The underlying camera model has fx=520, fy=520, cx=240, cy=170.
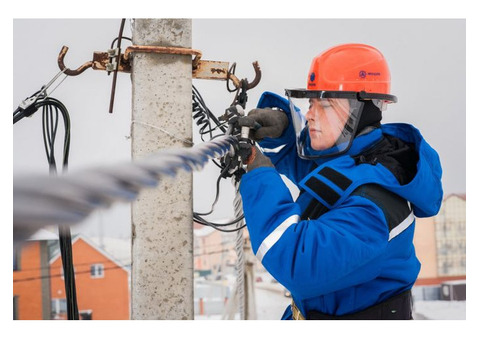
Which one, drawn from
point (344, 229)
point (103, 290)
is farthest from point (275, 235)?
point (103, 290)

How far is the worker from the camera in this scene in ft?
5.81

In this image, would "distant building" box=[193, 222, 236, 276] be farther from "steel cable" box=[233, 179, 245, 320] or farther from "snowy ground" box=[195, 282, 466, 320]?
"steel cable" box=[233, 179, 245, 320]

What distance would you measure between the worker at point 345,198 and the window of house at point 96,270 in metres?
11.5

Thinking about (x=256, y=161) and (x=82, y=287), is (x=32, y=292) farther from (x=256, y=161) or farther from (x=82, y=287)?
(x=256, y=161)

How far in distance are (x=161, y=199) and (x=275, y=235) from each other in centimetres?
63

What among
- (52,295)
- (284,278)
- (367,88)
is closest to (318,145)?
(367,88)

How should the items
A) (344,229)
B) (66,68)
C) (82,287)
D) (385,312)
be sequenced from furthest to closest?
(82,287) < (66,68) < (385,312) < (344,229)

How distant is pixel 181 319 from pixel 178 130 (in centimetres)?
81

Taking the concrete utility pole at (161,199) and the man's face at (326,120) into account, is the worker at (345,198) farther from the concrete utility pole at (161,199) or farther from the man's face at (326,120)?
the concrete utility pole at (161,199)

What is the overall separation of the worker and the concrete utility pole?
368 mm

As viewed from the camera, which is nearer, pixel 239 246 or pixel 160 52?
pixel 160 52

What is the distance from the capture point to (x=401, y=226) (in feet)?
6.33

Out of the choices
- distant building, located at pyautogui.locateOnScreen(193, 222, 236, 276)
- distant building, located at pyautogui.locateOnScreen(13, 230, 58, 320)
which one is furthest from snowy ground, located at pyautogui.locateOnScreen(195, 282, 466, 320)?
distant building, located at pyautogui.locateOnScreen(13, 230, 58, 320)

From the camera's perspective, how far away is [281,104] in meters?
2.67
